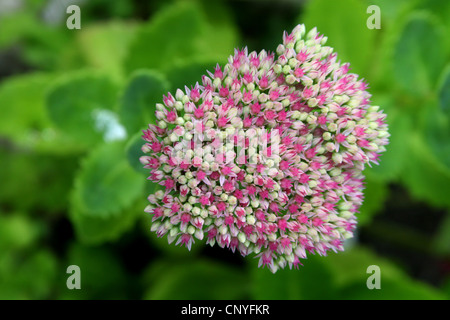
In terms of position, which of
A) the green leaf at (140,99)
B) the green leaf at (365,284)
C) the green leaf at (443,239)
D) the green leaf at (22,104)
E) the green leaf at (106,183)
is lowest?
the green leaf at (365,284)

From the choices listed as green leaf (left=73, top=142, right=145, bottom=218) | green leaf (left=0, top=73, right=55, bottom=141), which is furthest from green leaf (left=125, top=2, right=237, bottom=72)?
green leaf (left=0, top=73, right=55, bottom=141)

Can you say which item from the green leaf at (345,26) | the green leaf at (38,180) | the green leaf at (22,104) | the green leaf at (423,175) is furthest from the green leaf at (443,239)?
the green leaf at (22,104)

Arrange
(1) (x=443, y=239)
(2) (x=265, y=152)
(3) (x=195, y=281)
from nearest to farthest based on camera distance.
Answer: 1. (2) (x=265, y=152)
2. (3) (x=195, y=281)
3. (1) (x=443, y=239)

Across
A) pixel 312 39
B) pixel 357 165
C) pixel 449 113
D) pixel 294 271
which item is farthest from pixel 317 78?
pixel 294 271

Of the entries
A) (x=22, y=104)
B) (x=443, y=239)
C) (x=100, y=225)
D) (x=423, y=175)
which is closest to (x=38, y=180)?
(x=22, y=104)

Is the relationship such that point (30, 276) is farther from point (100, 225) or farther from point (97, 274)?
point (100, 225)

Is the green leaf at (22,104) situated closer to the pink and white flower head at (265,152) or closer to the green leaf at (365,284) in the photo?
the pink and white flower head at (265,152)

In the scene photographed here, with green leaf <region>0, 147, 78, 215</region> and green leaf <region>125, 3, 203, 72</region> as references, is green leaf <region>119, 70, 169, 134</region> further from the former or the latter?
green leaf <region>0, 147, 78, 215</region>
